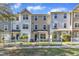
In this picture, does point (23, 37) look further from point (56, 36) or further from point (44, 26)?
point (56, 36)

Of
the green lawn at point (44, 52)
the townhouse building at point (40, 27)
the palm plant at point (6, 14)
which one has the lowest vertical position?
the green lawn at point (44, 52)

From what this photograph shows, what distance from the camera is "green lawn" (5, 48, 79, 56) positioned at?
5.99 m

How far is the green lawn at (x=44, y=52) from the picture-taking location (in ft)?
19.6

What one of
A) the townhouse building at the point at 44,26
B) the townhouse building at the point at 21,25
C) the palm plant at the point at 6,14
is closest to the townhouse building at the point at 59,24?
the townhouse building at the point at 44,26

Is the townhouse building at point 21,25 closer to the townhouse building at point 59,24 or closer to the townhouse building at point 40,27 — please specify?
the townhouse building at point 40,27

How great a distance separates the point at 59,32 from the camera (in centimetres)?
606

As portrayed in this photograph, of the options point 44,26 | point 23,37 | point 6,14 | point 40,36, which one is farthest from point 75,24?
point 6,14

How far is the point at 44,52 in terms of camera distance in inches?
237

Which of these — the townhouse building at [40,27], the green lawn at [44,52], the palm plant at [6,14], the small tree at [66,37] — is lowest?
the green lawn at [44,52]

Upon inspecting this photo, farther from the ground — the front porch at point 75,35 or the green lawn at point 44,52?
the front porch at point 75,35

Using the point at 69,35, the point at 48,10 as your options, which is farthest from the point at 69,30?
the point at 48,10

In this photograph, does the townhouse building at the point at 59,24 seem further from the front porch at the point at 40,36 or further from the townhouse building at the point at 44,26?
the front porch at the point at 40,36

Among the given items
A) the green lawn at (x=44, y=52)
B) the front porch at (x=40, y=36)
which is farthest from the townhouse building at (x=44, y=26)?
the green lawn at (x=44, y=52)

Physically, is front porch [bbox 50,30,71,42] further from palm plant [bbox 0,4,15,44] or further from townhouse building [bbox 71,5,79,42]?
palm plant [bbox 0,4,15,44]
